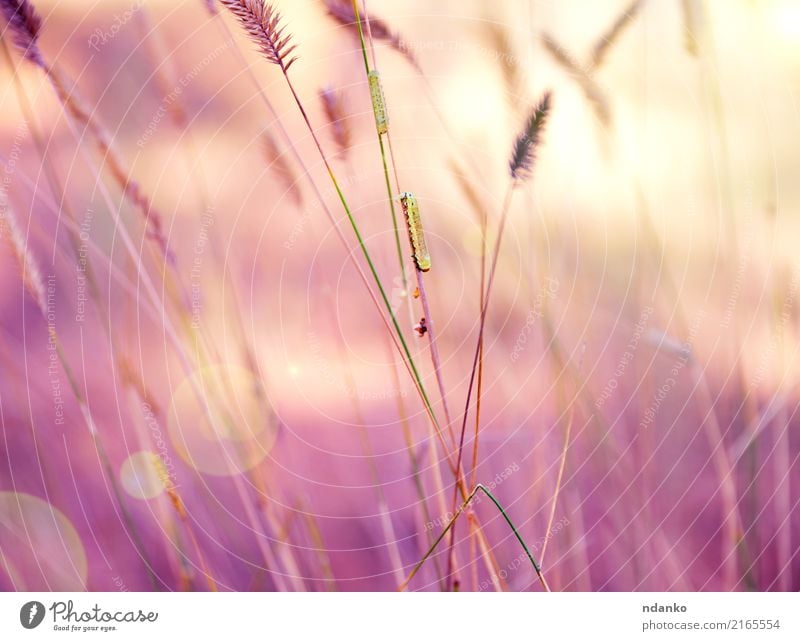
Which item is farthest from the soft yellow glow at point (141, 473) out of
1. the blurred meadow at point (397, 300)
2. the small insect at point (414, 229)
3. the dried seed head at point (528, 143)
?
the dried seed head at point (528, 143)

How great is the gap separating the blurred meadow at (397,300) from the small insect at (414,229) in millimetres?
104

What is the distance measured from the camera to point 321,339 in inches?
25.0

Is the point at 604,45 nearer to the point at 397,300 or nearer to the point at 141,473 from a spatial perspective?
the point at 397,300

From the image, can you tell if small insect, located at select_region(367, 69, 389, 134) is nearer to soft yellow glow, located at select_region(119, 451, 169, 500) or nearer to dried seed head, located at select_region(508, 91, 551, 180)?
dried seed head, located at select_region(508, 91, 551, 180)

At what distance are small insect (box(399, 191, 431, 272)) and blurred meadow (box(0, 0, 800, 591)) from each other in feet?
0.34

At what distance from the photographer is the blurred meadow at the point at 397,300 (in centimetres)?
62

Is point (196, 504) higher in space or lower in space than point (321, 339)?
lower

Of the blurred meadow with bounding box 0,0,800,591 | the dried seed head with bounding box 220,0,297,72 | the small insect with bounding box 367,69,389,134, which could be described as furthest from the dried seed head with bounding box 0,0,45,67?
the small insect with bounding box 367,69,389,134

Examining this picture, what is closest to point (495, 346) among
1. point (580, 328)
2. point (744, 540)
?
point (580, 328)

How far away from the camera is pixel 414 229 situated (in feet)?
1.64

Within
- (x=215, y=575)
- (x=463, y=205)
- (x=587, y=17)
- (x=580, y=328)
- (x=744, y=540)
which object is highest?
(x=587, y=17)
